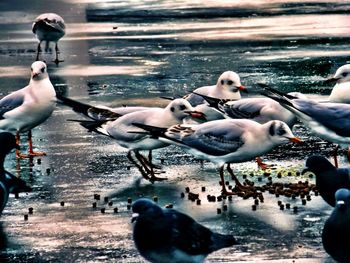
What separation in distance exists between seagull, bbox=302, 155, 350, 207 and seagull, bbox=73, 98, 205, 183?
7.10 ft

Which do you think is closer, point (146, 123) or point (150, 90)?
point (146, 123)

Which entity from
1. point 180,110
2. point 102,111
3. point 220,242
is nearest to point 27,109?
point 102,111

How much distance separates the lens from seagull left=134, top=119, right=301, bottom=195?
13.1m

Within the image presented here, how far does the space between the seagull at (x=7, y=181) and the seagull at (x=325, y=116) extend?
109 inches

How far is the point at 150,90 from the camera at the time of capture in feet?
63.8

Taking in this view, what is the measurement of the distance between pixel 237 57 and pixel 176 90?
330 cm

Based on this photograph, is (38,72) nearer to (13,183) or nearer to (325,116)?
(325,116)

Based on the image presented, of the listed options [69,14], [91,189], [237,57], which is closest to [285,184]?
[91,189]

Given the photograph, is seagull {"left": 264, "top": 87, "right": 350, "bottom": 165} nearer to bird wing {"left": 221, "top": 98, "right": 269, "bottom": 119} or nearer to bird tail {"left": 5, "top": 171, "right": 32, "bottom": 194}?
bird wing {"left": 221, "top": 98, "right": 269, "bottom": 119}

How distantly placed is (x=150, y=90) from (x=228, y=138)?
6327 millimetres

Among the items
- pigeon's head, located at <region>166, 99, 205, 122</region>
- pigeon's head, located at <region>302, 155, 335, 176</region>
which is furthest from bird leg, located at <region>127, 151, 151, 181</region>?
pigeon's head, located at <region>302, 155, 335, 176</region>

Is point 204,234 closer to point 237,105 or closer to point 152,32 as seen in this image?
point 237,105

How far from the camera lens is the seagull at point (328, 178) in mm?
11688

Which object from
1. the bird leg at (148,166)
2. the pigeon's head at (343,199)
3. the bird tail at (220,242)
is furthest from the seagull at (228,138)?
the pigeon's head at (343,199)
